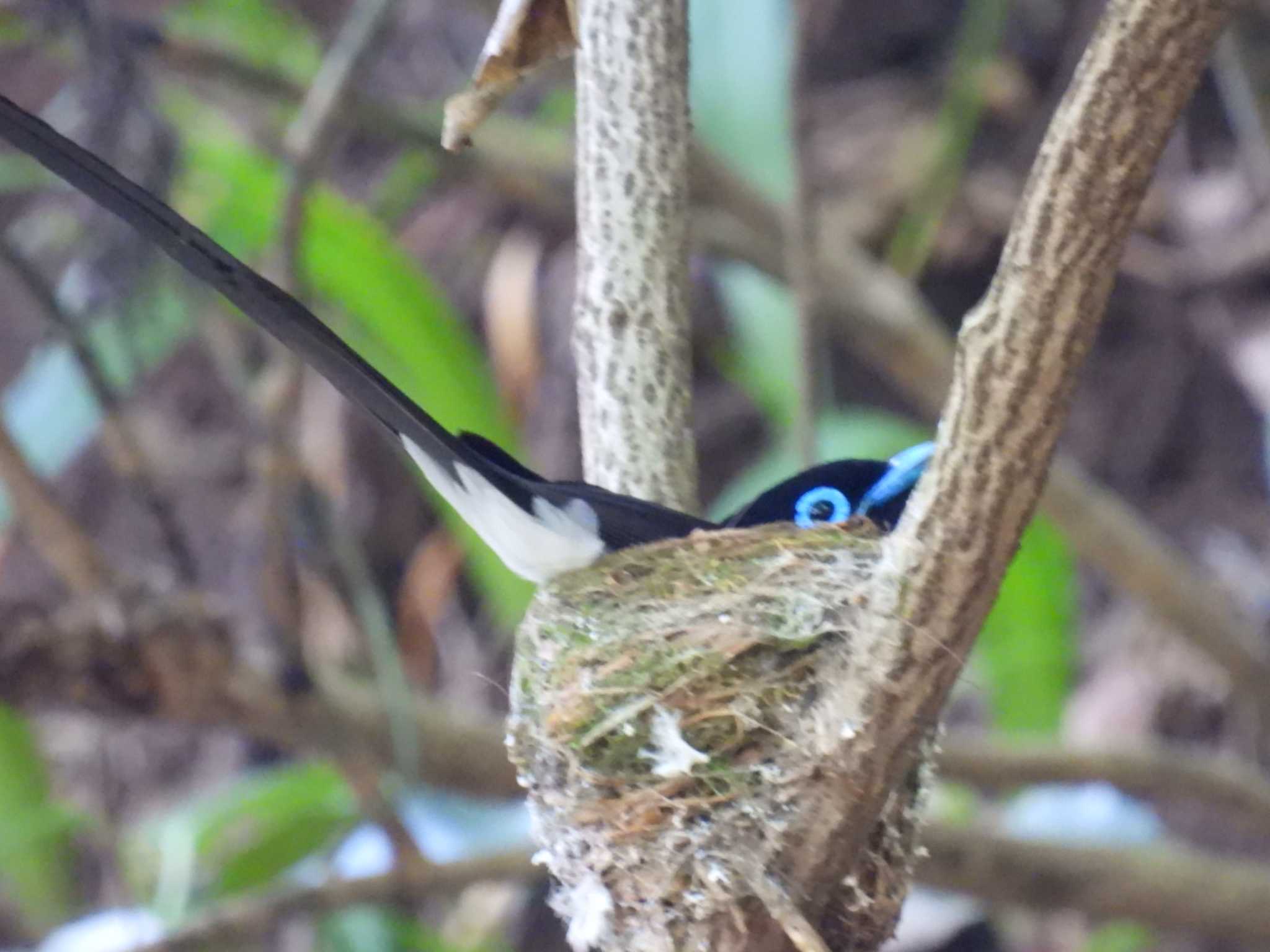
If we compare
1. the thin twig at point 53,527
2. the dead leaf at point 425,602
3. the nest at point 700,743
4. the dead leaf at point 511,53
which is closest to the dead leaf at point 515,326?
the dead leaf at point 425,602

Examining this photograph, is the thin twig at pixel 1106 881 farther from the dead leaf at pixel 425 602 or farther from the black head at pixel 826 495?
the dead leaf at pixel 425 602

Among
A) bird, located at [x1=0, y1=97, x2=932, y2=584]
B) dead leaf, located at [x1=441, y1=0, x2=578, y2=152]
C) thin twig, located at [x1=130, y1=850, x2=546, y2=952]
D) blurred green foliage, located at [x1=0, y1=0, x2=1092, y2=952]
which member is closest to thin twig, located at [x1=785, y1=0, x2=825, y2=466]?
blurred green foliage, located at [x1=0, y1=0, x2=1092, y2=952]

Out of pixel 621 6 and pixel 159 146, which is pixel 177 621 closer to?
pixel 159 146

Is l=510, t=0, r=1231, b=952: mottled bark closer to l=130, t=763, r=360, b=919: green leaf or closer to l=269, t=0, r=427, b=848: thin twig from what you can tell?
l=269, t=0, r=427, b=848: thin twig

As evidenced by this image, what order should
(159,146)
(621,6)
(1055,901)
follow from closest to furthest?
(621,6), (159,146), (1055,901)

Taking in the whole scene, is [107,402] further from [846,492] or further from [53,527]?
[846,492]

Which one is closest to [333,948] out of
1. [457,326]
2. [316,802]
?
[316,802]

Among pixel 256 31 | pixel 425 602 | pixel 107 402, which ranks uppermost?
pixel 256 31

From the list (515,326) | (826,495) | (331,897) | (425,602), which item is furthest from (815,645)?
(425,602)
